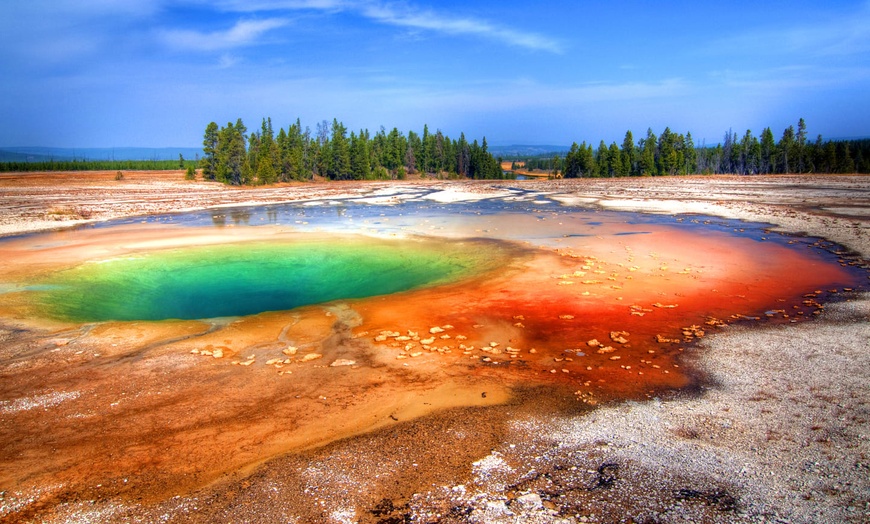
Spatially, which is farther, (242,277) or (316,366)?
(242,277)

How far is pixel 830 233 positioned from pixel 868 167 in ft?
267

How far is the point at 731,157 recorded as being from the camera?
11138 centimetres

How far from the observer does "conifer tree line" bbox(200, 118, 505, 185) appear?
231ft

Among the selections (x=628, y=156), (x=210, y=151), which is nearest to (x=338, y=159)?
(x=210, y=151)

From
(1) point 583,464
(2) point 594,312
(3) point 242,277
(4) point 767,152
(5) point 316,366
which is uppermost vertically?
(4) point 767,152

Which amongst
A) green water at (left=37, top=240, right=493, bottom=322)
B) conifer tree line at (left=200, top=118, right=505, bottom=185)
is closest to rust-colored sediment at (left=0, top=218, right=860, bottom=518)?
green water at (left=37, top=240, right=493, bottom=322)

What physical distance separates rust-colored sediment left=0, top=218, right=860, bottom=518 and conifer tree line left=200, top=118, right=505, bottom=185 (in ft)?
206

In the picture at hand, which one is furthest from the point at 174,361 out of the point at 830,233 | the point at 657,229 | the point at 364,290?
the point at 830,233

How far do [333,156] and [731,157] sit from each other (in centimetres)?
8560

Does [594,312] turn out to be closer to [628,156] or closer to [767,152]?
[628,156]

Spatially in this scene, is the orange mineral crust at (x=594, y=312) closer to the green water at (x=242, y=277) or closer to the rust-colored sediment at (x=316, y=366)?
the rust-colored sediment at (x=316, y=366)

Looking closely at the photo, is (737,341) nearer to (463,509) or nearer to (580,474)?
(580,474)

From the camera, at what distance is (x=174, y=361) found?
8.70m

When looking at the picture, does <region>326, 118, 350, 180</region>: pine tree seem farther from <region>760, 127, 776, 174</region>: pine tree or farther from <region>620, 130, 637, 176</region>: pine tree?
<region>760, 127, 776, 174</region>: pine tree
